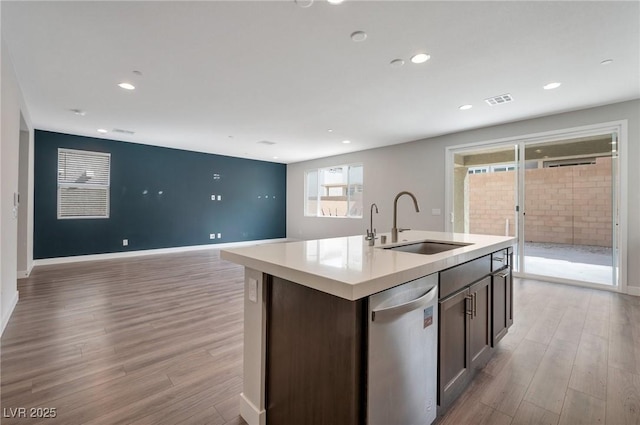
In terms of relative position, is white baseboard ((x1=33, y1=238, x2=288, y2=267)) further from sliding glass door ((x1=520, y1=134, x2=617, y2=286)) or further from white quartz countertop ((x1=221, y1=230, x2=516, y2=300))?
sliding glass door ((x1=520, y1=134, x2=617, y2=286))

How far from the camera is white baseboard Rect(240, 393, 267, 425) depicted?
1.48m

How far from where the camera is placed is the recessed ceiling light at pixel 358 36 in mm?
2389

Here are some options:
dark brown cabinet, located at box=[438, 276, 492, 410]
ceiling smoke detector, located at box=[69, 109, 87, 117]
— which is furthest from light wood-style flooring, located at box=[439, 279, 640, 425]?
ceiling smoke detector, located at box=[69, 109, 87, 117]

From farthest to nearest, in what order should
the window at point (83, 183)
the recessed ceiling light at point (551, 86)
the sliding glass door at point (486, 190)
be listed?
1. the window at point (83, 183)
2. the sliding glass door at point (486, 190)
3. the recessed ceiling light at point (551, 86)

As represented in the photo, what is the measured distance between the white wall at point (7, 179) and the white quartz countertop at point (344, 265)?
8.23 feet

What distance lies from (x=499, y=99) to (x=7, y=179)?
5.53 meters

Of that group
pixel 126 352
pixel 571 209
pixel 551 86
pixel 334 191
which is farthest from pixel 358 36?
pixel 334 191

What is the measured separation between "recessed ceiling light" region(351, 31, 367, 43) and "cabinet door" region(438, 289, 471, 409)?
2.10m

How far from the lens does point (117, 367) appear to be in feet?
6.81

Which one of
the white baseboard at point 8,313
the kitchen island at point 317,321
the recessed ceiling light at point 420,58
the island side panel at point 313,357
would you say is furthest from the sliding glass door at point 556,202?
the white baseboard at point 8,313

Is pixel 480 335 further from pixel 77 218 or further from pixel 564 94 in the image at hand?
pixel 77 218

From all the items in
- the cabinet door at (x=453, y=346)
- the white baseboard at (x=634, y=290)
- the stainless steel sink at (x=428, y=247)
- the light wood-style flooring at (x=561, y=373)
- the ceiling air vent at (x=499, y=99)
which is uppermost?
the ceiling air vent at (x=499, y=99)

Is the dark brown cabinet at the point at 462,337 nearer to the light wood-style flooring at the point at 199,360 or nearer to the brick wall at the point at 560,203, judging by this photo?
the light wood-style flooring at the point at 199,360

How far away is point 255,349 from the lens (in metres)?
1.51
